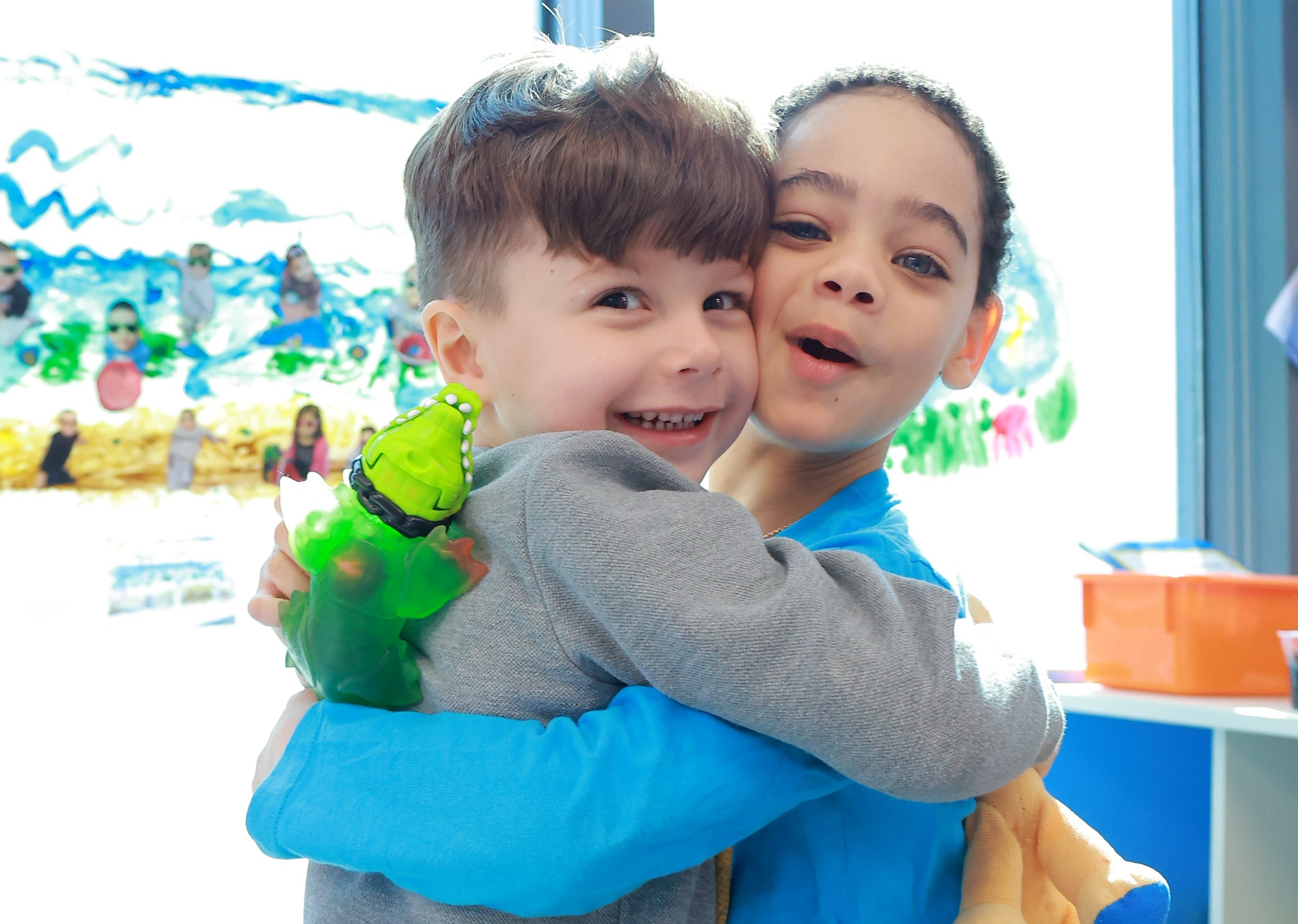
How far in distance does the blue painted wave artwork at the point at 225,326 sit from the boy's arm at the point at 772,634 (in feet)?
2.13

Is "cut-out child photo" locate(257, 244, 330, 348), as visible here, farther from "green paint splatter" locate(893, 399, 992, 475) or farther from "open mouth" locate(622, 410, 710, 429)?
"green paint splatter" locate(893, 399, 992, 475)

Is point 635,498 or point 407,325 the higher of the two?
point 407,325

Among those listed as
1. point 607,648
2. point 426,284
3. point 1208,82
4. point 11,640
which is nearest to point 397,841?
point 607,648

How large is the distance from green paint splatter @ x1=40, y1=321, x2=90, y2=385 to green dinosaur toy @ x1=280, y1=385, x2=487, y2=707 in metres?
0.52

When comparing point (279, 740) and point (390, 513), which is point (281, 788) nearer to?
point (279, 740)

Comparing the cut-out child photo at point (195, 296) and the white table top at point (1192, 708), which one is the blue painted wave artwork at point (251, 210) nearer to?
the cut-out child photo at point (195, 296)

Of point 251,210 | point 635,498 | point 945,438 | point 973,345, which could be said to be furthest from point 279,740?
point 945,438

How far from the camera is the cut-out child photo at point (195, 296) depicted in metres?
1.18

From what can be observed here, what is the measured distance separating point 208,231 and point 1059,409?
1910 mm

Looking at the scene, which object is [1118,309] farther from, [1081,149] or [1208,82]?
[1208,82]

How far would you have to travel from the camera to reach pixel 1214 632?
181cm

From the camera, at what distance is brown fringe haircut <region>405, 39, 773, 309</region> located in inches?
33.1

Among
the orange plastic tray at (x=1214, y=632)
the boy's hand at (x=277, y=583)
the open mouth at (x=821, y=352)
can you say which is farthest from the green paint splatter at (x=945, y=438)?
the boy's hand at (x=277, y=583)

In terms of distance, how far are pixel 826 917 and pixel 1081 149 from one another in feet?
6.95
